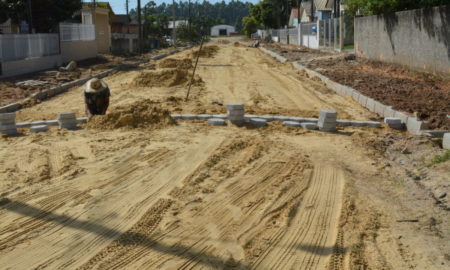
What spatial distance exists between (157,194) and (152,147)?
2.38 m

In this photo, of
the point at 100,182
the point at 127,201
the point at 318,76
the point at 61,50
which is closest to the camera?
the point at 127,201

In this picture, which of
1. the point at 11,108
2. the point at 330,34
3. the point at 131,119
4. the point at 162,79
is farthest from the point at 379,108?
the point at 330,34

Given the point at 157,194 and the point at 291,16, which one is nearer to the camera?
the point at 157,194

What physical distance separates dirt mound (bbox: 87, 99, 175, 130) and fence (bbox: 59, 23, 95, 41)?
19.3 meters

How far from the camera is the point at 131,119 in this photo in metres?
10.2

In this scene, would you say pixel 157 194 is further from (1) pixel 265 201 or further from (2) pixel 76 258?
(2) pixel 76 258

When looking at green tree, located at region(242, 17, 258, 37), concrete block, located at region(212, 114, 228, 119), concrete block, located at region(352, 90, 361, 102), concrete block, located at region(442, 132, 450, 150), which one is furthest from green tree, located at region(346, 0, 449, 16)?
green tree, located at region(242, 17, 258, 37)

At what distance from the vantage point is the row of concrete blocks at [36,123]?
384 inches

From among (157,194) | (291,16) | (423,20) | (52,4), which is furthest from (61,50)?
(291,16)

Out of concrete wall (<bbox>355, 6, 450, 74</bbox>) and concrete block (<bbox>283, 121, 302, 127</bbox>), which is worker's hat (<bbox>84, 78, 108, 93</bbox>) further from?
concrete wall (<bbox>355, 6, 450, 74</bbox>)

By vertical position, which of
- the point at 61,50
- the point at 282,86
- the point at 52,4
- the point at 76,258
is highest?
the point at 52,4

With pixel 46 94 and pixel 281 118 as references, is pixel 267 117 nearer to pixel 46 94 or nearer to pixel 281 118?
pixel 281 118

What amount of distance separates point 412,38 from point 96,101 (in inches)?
478

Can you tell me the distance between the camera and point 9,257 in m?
4.53
